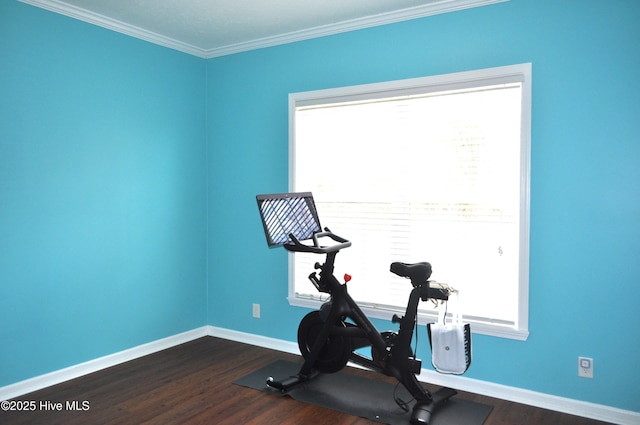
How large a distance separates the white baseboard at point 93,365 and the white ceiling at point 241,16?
8.49 ft

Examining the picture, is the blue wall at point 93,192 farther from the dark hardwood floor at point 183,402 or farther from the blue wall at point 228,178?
the dark hardwood floor at point 183,402

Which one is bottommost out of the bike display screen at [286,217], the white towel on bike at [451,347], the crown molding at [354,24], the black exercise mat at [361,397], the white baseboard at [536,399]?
the black exercise mat at [361,397]

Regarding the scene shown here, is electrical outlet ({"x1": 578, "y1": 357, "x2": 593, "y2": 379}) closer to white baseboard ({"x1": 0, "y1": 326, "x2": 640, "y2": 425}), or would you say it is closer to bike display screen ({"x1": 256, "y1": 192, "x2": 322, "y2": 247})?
white baseboard ({"x1": 0, "y1": 326, "x2": 640, "y2": 425})

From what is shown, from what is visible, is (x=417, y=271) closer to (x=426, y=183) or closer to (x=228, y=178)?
(x=426, y=183)

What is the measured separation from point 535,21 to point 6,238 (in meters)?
3.72

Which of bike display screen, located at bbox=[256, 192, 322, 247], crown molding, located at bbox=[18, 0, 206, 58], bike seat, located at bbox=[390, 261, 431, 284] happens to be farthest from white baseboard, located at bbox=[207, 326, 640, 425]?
crown molding, located at bbox=[18, 0, 206, 58]

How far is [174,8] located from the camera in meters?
3.49

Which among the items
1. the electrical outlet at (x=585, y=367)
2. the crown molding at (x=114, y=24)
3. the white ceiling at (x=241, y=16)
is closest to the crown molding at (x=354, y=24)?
the white ceiling at (x=241, y=16)

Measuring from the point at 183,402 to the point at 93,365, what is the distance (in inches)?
39.0

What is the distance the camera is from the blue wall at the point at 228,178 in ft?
9.42

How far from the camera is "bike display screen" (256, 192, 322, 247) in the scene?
302cm

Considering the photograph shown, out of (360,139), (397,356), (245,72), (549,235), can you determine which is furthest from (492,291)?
(245,72)

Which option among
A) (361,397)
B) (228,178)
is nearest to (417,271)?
(361,397)

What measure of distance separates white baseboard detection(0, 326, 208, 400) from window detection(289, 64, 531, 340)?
45.0 inches
